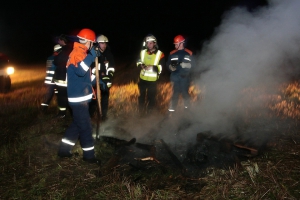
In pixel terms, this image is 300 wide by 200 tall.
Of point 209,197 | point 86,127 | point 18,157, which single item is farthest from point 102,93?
point 209,197

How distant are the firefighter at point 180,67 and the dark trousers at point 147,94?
0.50 meters

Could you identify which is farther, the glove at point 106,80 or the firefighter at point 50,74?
the firefighter at point 50,74

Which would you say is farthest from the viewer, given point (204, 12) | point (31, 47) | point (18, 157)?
point (31, 47)

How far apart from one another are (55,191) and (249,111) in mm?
5285

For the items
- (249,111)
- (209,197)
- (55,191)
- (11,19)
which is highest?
(11,19)

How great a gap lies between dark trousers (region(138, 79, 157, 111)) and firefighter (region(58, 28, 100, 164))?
2.28m

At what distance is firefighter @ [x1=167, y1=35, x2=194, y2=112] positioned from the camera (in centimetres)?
648

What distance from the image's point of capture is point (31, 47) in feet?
108

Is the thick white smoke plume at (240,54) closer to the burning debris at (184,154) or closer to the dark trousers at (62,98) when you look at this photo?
the burning debris at (184,154)

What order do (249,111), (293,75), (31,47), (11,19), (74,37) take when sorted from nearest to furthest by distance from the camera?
(74,37) → (249,111) → (293,75) → (31,47) → (11,19)

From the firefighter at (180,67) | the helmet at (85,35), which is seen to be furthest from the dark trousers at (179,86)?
the helmet at (85,35)

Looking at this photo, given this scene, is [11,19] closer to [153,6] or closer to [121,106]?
[153,6]

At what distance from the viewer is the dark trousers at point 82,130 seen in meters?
4.32

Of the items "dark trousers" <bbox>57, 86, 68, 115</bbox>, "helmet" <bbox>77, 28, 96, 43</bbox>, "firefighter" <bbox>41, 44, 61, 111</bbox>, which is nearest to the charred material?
"dark trousers" <bbox>57, 86, 68, 115</bbox>
